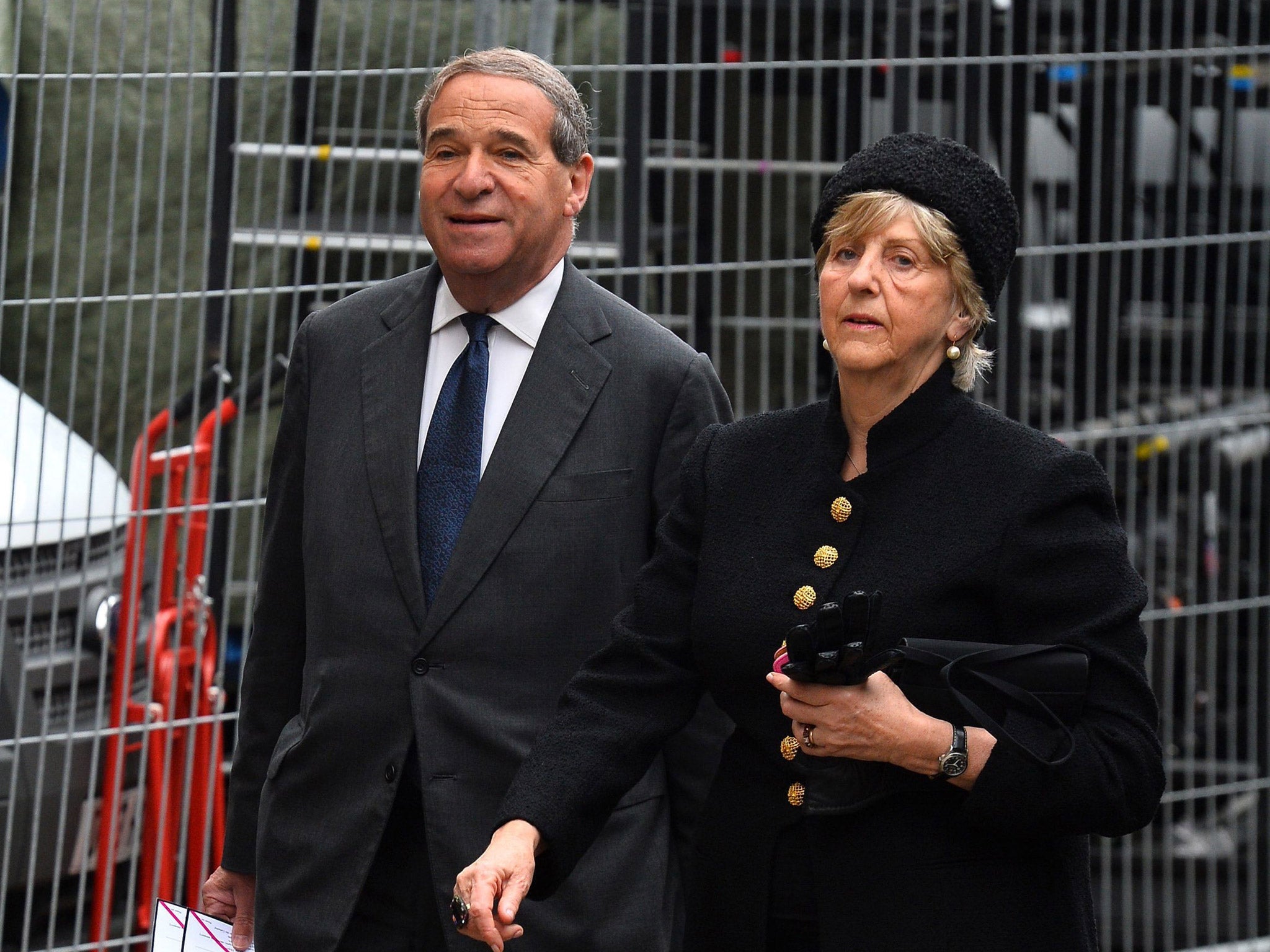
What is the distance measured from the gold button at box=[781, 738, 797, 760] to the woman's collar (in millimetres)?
355

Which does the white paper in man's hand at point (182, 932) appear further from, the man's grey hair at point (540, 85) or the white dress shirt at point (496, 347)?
the man's grey hair at point (540, 85)

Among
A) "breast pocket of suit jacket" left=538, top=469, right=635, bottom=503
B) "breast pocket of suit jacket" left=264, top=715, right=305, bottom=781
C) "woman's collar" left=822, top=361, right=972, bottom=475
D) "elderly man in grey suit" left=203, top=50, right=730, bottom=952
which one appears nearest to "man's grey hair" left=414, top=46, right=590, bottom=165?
"elderly man in grey suit" left=203, top=50, right=730, bottom=952

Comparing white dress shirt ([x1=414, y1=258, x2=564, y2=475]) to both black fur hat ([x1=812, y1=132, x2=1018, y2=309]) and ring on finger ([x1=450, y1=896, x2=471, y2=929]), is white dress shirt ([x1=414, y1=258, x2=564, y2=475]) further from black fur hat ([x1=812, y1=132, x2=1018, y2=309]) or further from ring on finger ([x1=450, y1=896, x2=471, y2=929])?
ring on finger ([x1=450, y1=896, x2=471, y2=929])

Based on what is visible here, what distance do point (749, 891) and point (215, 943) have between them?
90 centimetres

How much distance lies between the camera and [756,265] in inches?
162

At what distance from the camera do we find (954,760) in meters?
2.07

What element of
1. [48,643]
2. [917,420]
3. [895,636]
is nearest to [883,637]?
[895,636]

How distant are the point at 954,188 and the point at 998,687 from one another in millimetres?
621

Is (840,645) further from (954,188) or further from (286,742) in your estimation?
(286,742)

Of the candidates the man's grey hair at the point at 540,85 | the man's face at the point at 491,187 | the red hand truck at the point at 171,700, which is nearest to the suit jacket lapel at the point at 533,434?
the man's face at the point at 491,187

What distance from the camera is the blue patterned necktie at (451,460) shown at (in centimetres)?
272

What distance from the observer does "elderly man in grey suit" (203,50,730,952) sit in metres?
2.67

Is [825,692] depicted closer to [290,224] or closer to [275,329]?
[290,224]

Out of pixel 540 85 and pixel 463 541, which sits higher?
pixel 540 85
